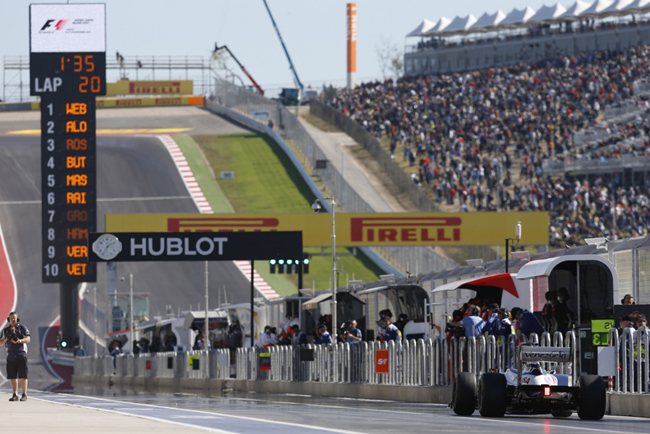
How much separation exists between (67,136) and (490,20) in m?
83.8

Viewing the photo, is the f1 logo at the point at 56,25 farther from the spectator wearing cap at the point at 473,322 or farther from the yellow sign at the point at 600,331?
the yellow sign at the point at 600,331

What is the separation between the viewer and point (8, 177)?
10638 centimetres

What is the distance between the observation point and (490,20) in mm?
147625

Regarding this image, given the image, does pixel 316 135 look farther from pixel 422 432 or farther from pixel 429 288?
pixel 422 432

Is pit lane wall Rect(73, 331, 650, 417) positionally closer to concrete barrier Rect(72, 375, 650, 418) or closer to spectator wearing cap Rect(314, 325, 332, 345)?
concrete barrier Rect(72, 375, 650, 418)

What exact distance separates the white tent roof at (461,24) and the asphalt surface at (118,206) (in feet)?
84.1

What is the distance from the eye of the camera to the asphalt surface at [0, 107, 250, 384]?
8600 centimetres

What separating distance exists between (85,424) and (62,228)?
156 feet

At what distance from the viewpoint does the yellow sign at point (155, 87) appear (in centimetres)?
Answer: 16188

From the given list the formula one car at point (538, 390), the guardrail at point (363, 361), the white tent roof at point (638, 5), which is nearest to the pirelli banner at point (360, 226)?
the guardrail at point (363, 361)

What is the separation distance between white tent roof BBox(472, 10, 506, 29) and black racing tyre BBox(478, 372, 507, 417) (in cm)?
12407

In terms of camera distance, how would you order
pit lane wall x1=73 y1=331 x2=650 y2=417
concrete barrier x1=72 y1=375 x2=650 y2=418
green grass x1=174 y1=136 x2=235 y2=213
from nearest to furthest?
concrete barrier x1=72 y1=375 x2=650 y2=418
pit lane wall x1=73 y1=331 x2=650 y2=417
green grass x1=174 y1=136 x2=235 y2=213

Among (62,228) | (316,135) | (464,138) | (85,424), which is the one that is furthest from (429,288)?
(316,135)

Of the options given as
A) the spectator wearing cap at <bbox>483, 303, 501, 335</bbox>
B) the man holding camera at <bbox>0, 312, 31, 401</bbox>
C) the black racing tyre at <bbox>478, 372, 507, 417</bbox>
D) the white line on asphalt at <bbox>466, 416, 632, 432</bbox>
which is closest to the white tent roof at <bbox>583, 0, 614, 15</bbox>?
the man holding camera at <bbox>0, 312, 31, 401</bbox>
